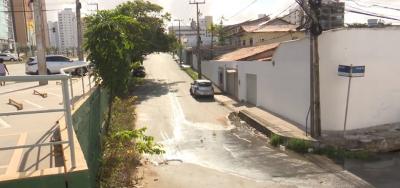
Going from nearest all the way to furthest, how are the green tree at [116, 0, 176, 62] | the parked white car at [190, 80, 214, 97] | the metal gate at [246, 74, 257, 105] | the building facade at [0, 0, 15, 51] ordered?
the metal gate at [246, 74, 257, 105] → the parked white car at [190, 80, 214, 97] → the green tree at [116, 0, 176, 62] → the building facade at [0, 0, 15, 51]

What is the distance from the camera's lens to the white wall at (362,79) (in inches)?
640

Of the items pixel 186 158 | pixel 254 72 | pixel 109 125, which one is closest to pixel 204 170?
pixel 186 158

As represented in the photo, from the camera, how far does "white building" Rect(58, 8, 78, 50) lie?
137 meters

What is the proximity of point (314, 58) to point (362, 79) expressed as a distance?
100 inches

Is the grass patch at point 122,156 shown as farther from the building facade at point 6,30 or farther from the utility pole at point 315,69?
the building facade at point 6,30

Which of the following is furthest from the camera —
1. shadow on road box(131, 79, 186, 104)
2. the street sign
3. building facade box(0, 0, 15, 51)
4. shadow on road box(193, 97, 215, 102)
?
building facade box(0, 0, 15, 51)

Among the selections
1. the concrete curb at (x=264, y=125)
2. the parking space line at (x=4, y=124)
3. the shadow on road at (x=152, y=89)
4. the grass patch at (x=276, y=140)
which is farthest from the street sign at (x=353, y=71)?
the shadow on road at (x=152, y=89)

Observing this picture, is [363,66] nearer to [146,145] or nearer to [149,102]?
[146,145]

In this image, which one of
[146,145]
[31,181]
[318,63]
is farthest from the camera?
[318,63]

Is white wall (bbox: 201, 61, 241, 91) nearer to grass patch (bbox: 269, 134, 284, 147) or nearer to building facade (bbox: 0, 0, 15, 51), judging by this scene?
grass patch (bbox: 269, 134, 284, 147)

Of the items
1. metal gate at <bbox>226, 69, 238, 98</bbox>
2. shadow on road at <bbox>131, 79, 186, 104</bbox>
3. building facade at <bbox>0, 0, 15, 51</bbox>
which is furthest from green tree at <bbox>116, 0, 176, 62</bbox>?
building facade at <bbox>0, 0, 15, 51</bbox>

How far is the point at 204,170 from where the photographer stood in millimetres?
13250

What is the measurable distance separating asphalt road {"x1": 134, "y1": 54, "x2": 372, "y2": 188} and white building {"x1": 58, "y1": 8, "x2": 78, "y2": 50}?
12157 cm

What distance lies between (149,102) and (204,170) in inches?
703
